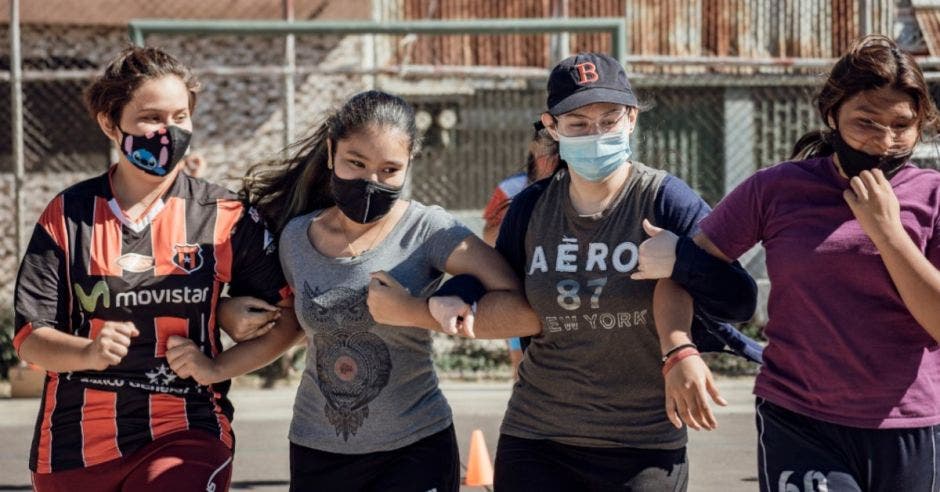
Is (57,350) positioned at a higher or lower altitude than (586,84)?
lower

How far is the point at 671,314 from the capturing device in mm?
3473

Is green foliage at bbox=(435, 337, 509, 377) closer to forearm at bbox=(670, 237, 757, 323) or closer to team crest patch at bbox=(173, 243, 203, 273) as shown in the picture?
team crest patch at bbox=(173, 243, 203, 273)

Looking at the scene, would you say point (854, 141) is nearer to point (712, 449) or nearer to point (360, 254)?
point (360, 254)

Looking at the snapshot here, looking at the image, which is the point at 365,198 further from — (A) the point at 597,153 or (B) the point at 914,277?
(B) the point at 914,277

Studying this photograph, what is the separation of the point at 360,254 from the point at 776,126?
8.95 metres

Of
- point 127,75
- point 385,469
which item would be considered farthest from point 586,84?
point 127,75

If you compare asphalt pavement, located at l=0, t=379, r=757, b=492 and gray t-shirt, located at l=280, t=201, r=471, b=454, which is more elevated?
gray t-shirt, located at l=280, t=201, r=471, b=454

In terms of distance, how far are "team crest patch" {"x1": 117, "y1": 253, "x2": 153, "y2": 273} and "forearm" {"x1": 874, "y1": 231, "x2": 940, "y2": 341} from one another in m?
2.12

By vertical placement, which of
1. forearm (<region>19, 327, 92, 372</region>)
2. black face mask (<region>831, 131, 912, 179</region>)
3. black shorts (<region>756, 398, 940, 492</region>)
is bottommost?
black shorts (<region>756, 398, 940, 492</region>)

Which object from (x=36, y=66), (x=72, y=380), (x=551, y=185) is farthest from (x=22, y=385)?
(x=551, y=185)

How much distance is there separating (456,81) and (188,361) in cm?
867

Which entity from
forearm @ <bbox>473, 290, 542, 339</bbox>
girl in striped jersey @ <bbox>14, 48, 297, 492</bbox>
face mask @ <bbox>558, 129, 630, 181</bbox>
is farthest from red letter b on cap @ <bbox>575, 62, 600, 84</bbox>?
girl in striped jersey @ <bbox>14, 48, 297, 492</bbox>

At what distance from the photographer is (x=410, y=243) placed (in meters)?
3.89

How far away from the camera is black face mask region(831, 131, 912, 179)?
3381 mm
